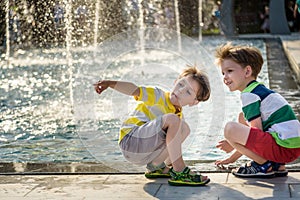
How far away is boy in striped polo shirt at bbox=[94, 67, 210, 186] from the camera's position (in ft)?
16.8

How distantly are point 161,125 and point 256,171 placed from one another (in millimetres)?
739

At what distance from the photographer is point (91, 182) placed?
5.32 meters

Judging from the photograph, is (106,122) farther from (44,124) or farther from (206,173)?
(206,173)

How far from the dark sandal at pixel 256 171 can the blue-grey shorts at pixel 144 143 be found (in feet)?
1.85

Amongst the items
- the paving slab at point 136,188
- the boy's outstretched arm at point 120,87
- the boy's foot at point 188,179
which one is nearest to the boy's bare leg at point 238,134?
the paving slab at point 136,188

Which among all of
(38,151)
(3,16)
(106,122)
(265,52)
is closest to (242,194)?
(38,151)

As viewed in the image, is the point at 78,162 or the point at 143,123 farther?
the point at 78,162

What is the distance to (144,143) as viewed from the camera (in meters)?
5.25

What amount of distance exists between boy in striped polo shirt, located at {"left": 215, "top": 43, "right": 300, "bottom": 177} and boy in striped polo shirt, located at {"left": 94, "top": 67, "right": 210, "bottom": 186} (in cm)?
25

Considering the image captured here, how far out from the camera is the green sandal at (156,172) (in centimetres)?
539

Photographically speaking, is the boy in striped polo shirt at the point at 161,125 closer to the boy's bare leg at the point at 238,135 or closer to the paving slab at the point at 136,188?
the paving slab at the point at 136,188

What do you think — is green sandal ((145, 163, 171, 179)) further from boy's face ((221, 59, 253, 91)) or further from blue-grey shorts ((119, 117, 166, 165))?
boy's face ((221, 59, 253, 91))

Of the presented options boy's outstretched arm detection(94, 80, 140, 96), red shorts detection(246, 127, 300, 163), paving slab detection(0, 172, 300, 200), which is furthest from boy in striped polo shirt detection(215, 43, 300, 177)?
boy's outstretched arm detection(94, 80, 140, 96)

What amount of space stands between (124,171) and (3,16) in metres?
15.6
